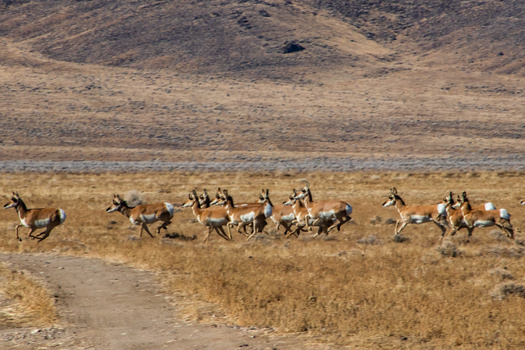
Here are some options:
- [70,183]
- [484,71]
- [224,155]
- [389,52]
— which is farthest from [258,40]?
[70,183]

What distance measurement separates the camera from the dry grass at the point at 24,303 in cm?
1063

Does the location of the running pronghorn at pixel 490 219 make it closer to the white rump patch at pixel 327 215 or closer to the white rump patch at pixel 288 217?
the white rump patch at pixel 327 215

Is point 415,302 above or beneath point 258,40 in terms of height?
beneath

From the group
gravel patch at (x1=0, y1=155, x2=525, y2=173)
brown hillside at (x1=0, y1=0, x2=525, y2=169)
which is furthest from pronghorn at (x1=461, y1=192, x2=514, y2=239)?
brown hillside at (x1=0, y1=0, x2=525, y2=169)

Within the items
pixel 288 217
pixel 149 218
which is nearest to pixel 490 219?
pixel 288 217

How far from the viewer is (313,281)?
42.4ft

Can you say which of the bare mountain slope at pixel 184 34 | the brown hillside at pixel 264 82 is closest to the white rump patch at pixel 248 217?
the brown hillside at pixel 264 82

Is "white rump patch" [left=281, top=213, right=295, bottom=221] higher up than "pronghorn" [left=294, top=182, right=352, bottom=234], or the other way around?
"pronghorn" [left=294, top=182, right=352, bottom=234]

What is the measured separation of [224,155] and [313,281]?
62970mm

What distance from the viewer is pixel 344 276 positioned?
13.4 metres

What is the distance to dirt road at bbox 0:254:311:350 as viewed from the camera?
916 cm

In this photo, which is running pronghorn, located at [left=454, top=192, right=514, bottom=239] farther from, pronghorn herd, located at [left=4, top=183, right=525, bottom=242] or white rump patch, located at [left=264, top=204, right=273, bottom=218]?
white rump patch, located at [left=264, top=204, right=273, bottom=218]

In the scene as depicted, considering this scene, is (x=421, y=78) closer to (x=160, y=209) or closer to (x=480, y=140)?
(x=480, y=140)

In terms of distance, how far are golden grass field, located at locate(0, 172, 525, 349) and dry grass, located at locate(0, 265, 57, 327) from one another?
2199mm
